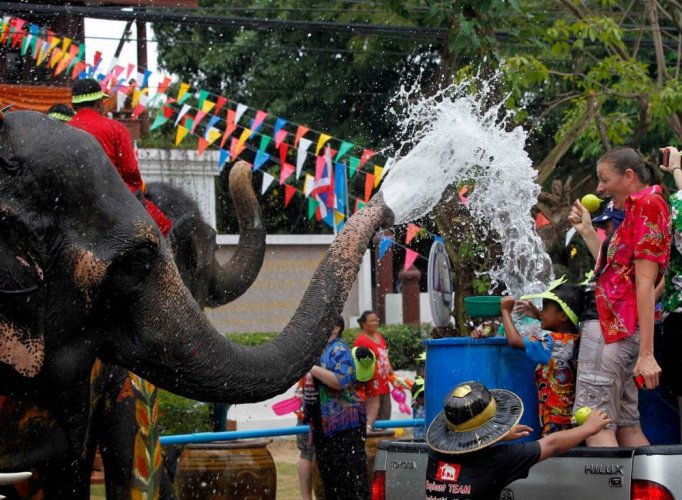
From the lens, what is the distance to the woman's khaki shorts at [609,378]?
4973 mm

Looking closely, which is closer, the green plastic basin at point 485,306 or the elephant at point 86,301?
the elephant at point 86,301

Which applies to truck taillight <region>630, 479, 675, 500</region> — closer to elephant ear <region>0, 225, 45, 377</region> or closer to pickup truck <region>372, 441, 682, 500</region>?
Answer: pickup truck <region>372, 441, 682, 500</region>

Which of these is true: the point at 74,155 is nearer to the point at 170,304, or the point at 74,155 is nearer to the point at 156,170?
the point at 170,304

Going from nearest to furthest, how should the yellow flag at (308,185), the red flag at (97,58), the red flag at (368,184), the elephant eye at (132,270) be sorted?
the elephant eye at (132,270) < the red flag at (368,184) < the red flag at (97,58) < the yellow flag at (308,185)

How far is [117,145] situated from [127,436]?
1.21 meters

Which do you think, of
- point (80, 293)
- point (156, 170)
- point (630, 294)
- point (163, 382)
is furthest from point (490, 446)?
point (156, 170)

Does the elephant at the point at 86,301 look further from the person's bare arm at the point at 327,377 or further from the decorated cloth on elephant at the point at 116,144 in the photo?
the person's bare arm at the point at 327,377

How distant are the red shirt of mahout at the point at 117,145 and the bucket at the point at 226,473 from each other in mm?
3686

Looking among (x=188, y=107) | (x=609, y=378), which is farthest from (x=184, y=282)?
(x=188, y=107)

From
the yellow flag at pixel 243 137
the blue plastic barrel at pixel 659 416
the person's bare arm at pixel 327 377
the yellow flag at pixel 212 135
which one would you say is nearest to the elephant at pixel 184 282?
the person's bare arm at pixel 327 377

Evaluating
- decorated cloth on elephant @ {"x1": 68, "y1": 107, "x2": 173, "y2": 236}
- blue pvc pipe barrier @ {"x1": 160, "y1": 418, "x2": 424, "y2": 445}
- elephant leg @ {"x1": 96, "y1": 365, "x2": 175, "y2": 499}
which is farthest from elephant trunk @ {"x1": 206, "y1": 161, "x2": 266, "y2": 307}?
blue pvc pipe barrier @ {"x1": 160, "y1": 418, "x2": 424, "y2": 445}

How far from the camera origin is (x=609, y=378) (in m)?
4.98

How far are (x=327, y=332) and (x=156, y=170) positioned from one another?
12.5 metres

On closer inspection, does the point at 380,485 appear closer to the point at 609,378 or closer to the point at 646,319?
the point at 609,378
